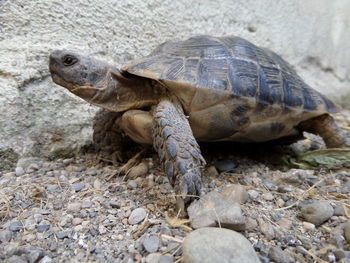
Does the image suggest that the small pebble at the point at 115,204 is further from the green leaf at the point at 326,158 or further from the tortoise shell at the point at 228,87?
the green leaf at the point at 326,158

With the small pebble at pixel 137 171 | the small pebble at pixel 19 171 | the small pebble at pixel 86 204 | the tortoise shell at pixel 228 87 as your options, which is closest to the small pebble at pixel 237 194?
the tortoise shell at pixel 228 87

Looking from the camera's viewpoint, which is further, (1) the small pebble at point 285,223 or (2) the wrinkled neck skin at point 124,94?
(2) the wrinkled neck skin at point 124,94

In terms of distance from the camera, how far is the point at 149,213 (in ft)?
4.74

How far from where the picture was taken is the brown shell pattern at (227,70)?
1837mm

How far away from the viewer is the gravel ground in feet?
3.80

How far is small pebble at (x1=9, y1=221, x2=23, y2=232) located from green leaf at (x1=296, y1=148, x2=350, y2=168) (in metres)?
2.12

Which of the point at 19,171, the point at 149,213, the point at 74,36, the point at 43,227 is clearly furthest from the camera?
the point at 74,36

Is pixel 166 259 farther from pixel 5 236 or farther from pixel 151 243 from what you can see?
pixel 5 236

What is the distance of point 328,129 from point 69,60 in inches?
93.9

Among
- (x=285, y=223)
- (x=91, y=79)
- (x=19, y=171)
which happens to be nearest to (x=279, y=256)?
(x=285, y=223)

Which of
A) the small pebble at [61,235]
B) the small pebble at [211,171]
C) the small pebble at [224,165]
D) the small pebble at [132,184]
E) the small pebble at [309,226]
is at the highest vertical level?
the small pebble at [61,235]

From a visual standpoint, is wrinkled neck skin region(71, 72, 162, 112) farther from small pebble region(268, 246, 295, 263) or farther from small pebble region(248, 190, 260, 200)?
small pebble region(268, 246, 295, 263)

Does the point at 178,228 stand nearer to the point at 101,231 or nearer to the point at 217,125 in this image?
the point at 101,231

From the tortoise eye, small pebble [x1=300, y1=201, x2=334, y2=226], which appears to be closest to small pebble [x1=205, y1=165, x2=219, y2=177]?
small pebble [x1=300, y1=201, x2=334, y2=226]
